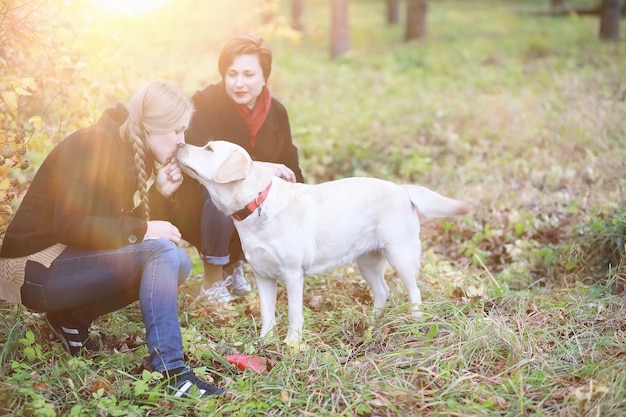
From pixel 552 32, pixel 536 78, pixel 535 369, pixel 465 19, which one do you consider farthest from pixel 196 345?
pixel 465 19

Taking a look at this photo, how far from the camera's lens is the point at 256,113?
4363 mm

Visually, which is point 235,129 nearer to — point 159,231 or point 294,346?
point 159,231

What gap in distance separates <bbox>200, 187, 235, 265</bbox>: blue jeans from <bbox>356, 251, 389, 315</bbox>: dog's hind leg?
932 millimetres

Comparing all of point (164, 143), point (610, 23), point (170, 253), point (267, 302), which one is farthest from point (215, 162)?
point (610, 23)

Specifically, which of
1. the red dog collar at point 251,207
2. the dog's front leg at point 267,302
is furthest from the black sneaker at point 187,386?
the red dog collar at point 251,207

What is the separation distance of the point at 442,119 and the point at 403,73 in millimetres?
3595

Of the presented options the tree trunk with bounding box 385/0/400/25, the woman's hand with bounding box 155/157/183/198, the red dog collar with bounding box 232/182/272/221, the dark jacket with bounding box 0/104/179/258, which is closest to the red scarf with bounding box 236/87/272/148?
the woman's hand with bounding box 155/157/183/198

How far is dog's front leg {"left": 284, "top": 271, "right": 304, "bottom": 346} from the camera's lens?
3.42 m

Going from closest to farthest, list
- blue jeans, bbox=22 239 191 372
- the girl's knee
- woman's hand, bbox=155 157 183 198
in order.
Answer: blue jeans, bbox=22 239 191 372 → the girl's knee → woman's hand, bbox=155 157 183 198

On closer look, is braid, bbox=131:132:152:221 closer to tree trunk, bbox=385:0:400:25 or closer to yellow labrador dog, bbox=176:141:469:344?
yellow labrador dog, bbox=176:141:469:344

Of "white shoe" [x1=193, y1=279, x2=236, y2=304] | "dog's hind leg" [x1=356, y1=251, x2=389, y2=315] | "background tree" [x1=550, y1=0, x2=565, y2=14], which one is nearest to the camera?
"dog's hind leg" [x1=356, y1=251, x2=389, y2=315]

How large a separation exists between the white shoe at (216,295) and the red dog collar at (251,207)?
0.99 metres

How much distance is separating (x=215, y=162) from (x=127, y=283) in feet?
2.60

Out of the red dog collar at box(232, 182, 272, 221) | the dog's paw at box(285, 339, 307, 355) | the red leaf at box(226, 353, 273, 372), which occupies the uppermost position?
the red dog collar at box(232, 182, 272, 221)
